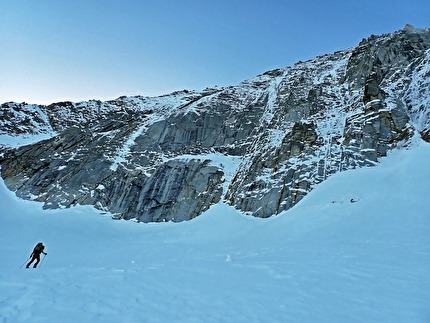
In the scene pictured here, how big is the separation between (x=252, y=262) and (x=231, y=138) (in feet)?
110

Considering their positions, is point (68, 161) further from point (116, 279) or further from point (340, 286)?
point (340, 286)

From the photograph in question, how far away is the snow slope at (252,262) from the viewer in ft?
25.2

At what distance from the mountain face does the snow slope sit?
2.76 m

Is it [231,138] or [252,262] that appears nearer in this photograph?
[252,262]

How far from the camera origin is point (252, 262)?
51.1 ft

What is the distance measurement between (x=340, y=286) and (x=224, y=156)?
34.3 metres

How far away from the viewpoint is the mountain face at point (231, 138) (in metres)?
32.9

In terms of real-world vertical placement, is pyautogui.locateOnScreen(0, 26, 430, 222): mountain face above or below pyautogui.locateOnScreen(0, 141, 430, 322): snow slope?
above

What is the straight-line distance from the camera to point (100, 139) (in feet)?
165

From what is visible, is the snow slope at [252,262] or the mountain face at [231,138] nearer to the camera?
the snow slope at [252,262]

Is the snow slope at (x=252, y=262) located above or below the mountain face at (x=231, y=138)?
below

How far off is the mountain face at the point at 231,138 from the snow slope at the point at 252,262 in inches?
109

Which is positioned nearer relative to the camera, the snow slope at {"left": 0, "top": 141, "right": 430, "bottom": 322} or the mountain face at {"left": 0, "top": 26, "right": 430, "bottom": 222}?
the snow slope at {"left": 0, "top": 141, "right": 430, "bottom": 322}

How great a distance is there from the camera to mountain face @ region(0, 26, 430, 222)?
32938mm
